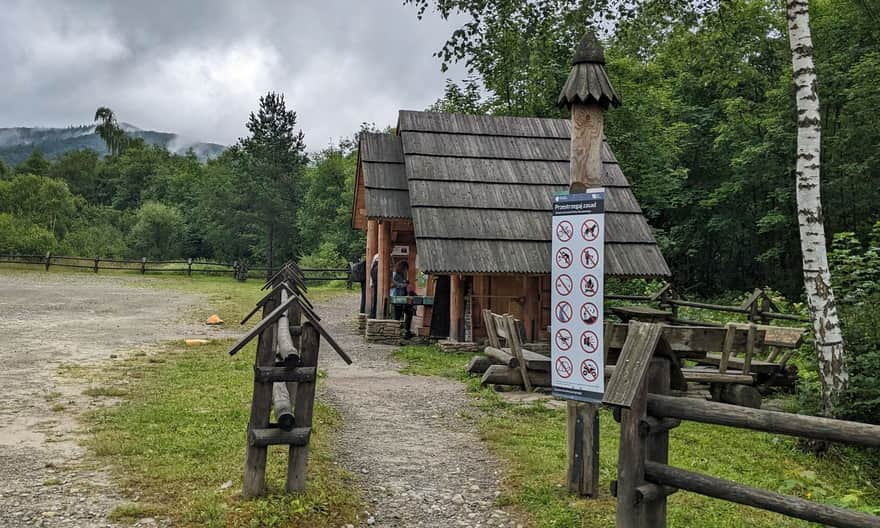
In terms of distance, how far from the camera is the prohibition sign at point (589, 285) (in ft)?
17.0

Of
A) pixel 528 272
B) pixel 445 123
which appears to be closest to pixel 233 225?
pixel 445 123

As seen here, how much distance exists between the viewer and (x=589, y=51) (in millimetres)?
6023

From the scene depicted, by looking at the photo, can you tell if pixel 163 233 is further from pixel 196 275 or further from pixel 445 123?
pixel 445 123

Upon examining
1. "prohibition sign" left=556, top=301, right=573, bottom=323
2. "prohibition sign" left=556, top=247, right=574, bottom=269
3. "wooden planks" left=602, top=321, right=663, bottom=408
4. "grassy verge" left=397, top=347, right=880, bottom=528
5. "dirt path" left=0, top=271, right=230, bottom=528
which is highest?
"prohibition sign" left=556, top=247, right=574, bottom=269

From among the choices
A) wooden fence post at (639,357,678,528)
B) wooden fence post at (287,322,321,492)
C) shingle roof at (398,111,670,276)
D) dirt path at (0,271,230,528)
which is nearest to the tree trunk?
wooden fence post at (639,357,678,528)

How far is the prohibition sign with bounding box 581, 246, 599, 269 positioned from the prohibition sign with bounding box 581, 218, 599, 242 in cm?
8

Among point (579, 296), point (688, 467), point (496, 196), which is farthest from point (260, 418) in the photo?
point (496, 196)

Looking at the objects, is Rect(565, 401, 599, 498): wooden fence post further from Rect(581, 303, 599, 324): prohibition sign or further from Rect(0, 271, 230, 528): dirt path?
Rect(0, 271, 230, 528): dirt path

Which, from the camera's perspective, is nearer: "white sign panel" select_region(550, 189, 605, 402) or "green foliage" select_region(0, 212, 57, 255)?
"white sign panel" select_region(550, 189, 605, 402)

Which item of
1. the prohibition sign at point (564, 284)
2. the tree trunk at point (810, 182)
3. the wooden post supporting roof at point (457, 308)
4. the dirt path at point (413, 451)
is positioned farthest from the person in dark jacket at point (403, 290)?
the prohibition sign at point (564, 284)

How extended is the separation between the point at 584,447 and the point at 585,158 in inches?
96.3

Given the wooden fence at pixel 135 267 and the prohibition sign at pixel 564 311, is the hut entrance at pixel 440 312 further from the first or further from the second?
the wooden fence at pixel 135 267

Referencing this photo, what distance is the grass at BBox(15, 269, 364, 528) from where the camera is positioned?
5129mm

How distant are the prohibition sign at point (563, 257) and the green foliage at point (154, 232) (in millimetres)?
56010
